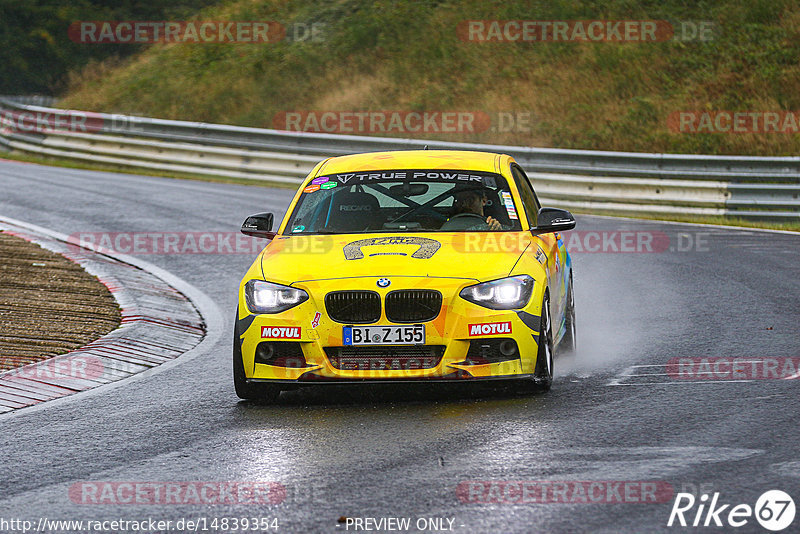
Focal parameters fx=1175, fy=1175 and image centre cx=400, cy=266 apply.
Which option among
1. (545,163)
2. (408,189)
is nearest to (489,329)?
(408,189)

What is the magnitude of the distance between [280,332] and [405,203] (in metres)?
1.68

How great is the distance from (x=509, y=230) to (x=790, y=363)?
213 cm

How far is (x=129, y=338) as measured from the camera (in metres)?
9.59

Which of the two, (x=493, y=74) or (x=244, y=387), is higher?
(x=493, y=74)

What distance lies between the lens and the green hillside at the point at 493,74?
25.0 meters

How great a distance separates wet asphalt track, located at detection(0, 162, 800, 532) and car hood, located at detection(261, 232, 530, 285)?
2.66ft

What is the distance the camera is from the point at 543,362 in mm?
7184

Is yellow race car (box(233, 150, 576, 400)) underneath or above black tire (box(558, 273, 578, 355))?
above

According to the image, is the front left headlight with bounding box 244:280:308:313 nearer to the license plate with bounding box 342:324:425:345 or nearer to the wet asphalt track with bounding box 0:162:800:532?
the license plate with bounding box 342:324:425:345

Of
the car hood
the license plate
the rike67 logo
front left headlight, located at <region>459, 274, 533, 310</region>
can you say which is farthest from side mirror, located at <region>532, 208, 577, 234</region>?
the rike67 logo

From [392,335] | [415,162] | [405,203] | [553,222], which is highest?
[415,162]

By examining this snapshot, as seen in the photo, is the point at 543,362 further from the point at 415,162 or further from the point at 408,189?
the point at 415,162

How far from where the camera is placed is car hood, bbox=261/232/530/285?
720cm

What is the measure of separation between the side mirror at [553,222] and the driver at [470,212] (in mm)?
282
